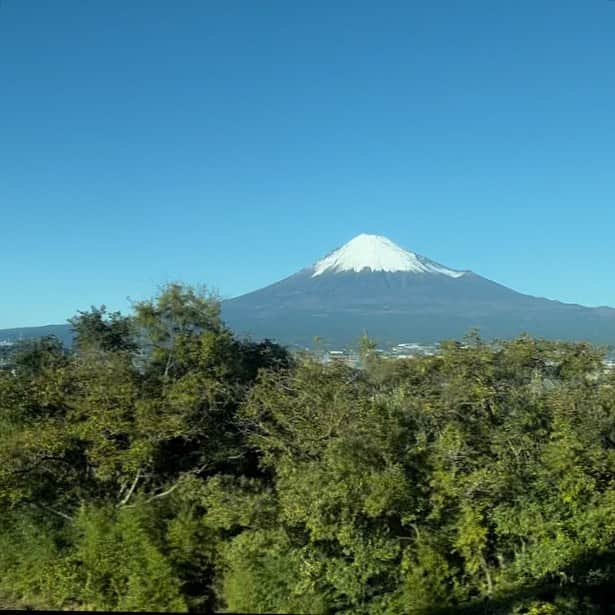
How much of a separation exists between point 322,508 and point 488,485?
1820mm

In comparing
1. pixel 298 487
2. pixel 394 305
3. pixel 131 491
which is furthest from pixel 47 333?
pixel 394 305

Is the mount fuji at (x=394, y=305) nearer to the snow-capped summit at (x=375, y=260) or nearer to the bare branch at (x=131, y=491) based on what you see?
the snow-capped summit at (x=375, y=260)

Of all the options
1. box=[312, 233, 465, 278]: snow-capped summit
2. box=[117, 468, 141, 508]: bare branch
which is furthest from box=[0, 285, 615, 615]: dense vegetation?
box=[312, 233, 465, 278]: snow-capped summit

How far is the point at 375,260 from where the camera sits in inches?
4099

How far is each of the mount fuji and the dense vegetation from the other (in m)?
26.0

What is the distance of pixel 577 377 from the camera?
10617 mm

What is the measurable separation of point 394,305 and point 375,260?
26.3 m

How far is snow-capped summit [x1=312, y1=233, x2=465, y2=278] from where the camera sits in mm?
100938

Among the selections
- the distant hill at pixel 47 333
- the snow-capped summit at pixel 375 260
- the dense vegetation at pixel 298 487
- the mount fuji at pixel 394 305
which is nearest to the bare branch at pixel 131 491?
the dense vegetation at pixel 298 487

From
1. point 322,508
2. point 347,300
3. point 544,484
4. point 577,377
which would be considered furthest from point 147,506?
point 347,300

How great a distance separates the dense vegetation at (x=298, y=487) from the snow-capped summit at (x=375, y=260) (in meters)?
85.4

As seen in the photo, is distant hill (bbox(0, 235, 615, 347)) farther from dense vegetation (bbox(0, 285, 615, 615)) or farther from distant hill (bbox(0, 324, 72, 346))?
dense vegetation (bbox(0, 285, 615, 615))

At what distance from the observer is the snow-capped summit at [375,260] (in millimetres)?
100938

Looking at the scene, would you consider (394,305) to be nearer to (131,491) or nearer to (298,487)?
(131,491)
